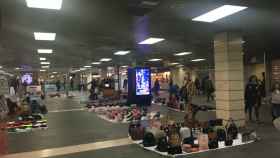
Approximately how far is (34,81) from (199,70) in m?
16.8

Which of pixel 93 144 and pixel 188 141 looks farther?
pixel 93 144

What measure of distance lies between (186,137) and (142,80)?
24.2 feet

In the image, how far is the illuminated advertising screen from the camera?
1403 cm

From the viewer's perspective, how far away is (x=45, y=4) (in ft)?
20.6

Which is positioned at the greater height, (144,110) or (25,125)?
(144,110)

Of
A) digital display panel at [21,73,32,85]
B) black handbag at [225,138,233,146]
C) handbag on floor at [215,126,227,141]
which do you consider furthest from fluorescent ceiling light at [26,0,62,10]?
digital display panel at [21,73,32,85]

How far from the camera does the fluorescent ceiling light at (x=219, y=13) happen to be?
21.7 feet

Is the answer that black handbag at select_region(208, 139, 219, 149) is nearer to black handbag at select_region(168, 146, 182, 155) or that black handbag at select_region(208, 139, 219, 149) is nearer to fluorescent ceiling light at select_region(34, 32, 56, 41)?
black handbag at select_region(168, 146, 182, 155)

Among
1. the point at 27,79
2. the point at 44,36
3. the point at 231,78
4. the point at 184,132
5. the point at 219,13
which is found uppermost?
the point at 44,36

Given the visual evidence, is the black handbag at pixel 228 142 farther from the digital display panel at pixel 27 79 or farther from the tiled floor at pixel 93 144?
the digital display panel at pixel 27 79

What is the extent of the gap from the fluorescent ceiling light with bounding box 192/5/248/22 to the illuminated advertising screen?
6.49m

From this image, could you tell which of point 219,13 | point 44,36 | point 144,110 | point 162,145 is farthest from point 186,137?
point 44,36

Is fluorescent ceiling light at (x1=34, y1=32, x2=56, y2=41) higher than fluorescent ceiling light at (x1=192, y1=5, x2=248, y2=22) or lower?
higher

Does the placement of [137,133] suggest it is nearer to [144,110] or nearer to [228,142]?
[228,142]
